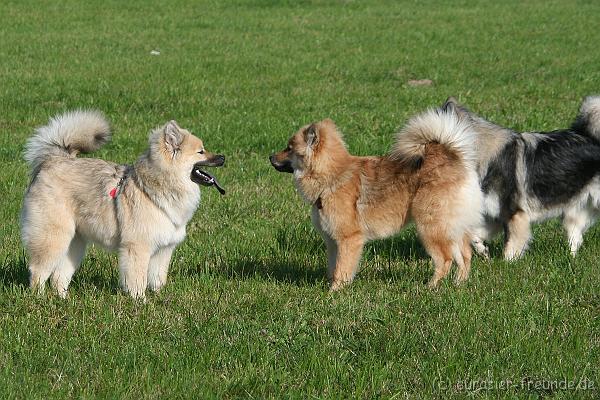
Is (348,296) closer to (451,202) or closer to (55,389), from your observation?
(451,202)

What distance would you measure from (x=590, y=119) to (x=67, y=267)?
5036 millimetres

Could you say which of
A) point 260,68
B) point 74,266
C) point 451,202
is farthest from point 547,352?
point 260,68

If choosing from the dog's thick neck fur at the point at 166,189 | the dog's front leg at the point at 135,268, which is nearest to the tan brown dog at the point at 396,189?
the dog's thick neck fur at the point at 166,189

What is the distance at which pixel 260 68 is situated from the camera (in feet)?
61.5

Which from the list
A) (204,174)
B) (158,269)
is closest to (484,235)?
(204,174)

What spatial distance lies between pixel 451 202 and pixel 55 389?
11.6ft

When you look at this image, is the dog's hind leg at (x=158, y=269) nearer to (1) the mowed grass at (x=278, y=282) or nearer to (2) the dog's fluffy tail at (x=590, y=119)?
(1) the mowed grass at (x=278, y=282)

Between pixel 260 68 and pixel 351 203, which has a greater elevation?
pixel 351 203

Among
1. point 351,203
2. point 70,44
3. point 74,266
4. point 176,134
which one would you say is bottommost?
point 70,44

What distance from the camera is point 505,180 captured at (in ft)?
26.1

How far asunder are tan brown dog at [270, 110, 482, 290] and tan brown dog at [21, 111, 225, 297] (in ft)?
3.41

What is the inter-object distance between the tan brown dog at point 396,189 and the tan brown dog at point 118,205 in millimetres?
1040

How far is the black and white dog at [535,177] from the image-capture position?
7.98m

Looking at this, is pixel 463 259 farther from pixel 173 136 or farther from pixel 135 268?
pixel 135 268
